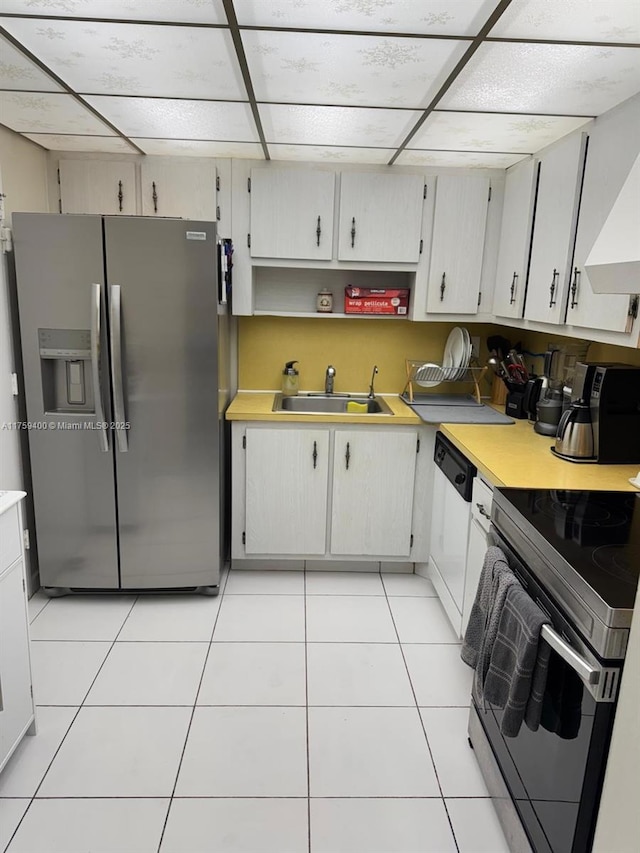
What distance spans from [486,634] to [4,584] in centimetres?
143

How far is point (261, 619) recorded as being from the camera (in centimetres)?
269

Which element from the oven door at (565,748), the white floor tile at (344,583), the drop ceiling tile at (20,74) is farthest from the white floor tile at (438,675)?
the drop ceiling tile at (20,74)

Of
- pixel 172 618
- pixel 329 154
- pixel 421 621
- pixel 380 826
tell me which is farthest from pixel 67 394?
pixel 380 826

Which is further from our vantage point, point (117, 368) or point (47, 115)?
point (117, 368)

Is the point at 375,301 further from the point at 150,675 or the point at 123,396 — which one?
the point at 150,675

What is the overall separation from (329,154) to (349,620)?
7.57ft

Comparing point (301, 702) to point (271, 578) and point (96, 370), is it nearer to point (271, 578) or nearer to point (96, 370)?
point (271, 578)

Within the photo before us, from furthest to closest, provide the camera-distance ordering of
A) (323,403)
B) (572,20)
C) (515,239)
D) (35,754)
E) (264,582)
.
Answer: (323,403) < (264,582) < (515,239) < (35,754) < (572,20)

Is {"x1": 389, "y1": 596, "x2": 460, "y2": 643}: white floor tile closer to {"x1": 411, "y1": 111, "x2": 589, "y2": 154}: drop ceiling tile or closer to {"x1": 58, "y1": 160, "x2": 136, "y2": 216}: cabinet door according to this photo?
{"x1": 411, "y1": 111, "x2": 589, "y2": 154}: drop ceiling tile

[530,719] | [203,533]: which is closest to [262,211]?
[203,533]

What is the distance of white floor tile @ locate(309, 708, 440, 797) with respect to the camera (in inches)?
69.9

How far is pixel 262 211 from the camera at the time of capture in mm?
2971

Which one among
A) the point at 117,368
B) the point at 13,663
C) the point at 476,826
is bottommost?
the point at 476,826

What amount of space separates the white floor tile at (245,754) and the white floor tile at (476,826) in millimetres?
463
